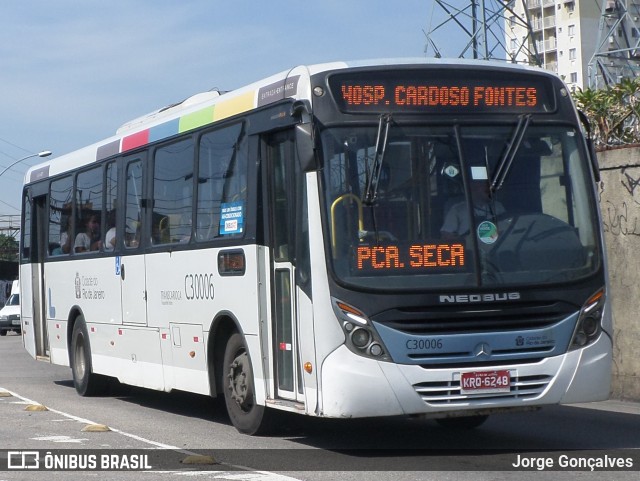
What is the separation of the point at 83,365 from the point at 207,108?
5618mm

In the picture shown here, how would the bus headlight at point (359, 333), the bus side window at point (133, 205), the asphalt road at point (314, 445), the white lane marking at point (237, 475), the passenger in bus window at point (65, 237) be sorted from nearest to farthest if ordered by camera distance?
1. the white lane marking at point (237, 475)
2. the asphalt road at point (314, 445)
3. the bus headlight at point (359, 333)
4. the bus side window at point (133, 205)
5. the passenger in bus window at point (65, 237)

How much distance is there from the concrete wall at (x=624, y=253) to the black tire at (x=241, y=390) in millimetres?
5315

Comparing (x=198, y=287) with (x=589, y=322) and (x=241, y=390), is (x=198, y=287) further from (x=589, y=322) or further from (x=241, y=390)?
(x=589, y=322)

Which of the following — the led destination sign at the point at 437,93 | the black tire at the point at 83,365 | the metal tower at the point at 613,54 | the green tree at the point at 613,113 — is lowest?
the black tire at the point at 83,365

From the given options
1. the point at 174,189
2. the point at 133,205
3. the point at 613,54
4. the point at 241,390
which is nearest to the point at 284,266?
the point at 241,390

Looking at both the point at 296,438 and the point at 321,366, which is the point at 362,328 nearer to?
the point at 321,366

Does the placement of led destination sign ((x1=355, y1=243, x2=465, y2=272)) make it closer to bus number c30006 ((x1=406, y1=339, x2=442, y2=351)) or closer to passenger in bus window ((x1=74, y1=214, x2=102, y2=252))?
bus number c30006 ((x1=406, y1=339, x2=442, y2=351))

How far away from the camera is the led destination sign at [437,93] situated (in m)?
9.88

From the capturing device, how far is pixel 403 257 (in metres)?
9.53

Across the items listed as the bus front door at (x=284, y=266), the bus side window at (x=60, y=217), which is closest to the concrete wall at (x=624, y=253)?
the bus front door at (x=284, y=266)

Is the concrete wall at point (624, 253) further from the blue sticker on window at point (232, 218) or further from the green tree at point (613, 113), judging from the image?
the blue sticker on window at point (232, 218)

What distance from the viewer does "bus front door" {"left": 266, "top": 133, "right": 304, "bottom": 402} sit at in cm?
1020

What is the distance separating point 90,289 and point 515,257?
7795 millimetres

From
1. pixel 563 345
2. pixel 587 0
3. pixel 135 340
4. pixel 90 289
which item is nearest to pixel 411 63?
pixel 563 345
